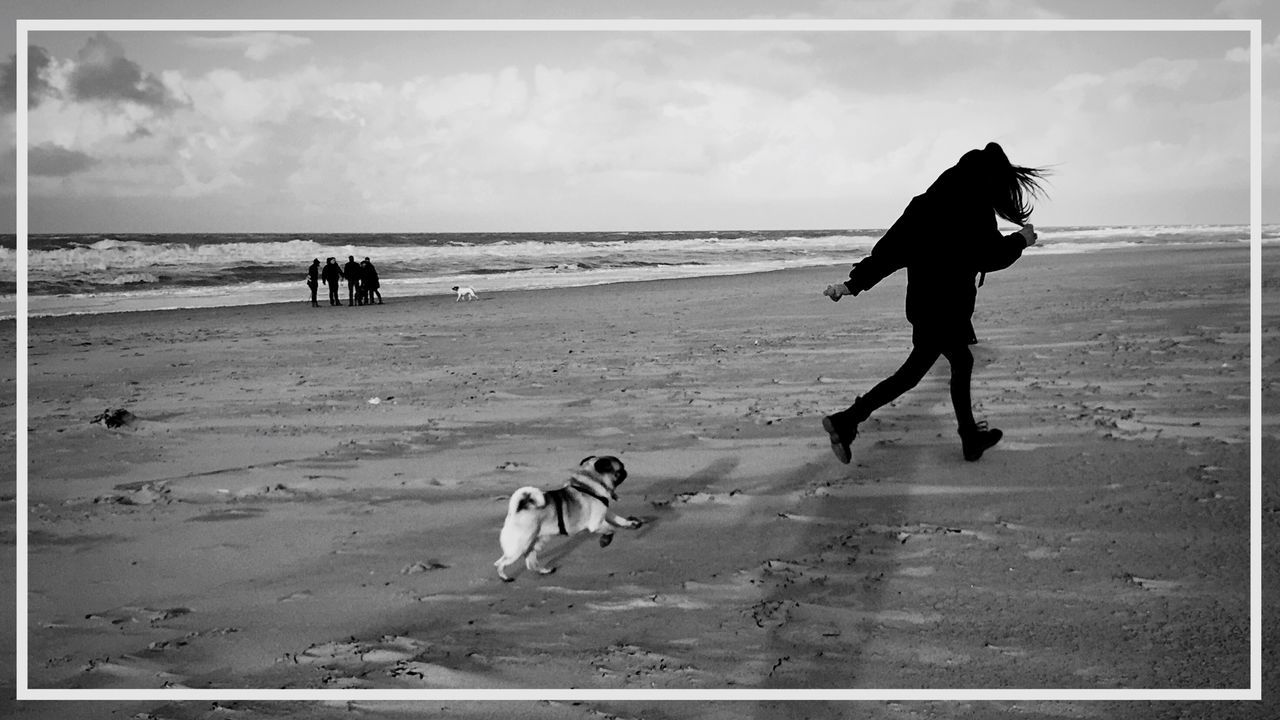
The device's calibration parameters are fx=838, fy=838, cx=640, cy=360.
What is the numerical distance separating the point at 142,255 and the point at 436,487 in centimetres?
3322

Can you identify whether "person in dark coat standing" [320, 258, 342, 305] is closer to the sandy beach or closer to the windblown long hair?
the sandy beach

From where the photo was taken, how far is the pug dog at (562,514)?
335 centimetres

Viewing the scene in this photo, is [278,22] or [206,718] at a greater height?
[278,22]

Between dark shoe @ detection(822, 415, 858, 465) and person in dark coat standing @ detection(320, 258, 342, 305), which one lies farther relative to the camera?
person in dark coat standing @ detection(320, 258, 342, 305)

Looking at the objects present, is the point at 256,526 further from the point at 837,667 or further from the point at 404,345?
the point at 404,345

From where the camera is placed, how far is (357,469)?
5.05 m

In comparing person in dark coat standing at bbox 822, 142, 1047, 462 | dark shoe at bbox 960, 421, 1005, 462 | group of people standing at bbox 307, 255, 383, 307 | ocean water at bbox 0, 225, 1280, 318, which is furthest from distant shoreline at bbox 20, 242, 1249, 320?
person in dark coat standing at bbox 822, 142, 1047, 462

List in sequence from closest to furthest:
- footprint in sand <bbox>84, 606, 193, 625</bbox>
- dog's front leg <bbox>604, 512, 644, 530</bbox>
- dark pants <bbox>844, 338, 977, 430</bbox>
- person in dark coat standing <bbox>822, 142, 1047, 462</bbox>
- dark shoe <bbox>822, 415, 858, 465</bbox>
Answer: footprint in sand <bbox>84, 606, 193, 625</bbox>
person in dark coat standing <bbox>822, 142, 1047, 462</bbox>
dog's front leg <bbox>604, 512, 644, 530</bbox>
dark pants <bbox>844, 338, 977, 430</bbox>
dark shoe <bbox>822, 415, 858, 465</bbox>

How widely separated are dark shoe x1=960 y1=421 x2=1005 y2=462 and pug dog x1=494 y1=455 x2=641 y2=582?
1.98m

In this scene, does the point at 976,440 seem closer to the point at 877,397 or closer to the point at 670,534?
the point at 877,397

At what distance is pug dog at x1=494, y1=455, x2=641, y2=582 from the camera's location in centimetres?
335

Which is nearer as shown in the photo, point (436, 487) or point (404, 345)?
point (436, 487)

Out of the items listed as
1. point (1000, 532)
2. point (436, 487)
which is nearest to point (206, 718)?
point (436, 487)

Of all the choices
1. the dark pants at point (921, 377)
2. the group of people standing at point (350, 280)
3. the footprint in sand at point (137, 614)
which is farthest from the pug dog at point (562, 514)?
the group of people standing at point (350, 280)
